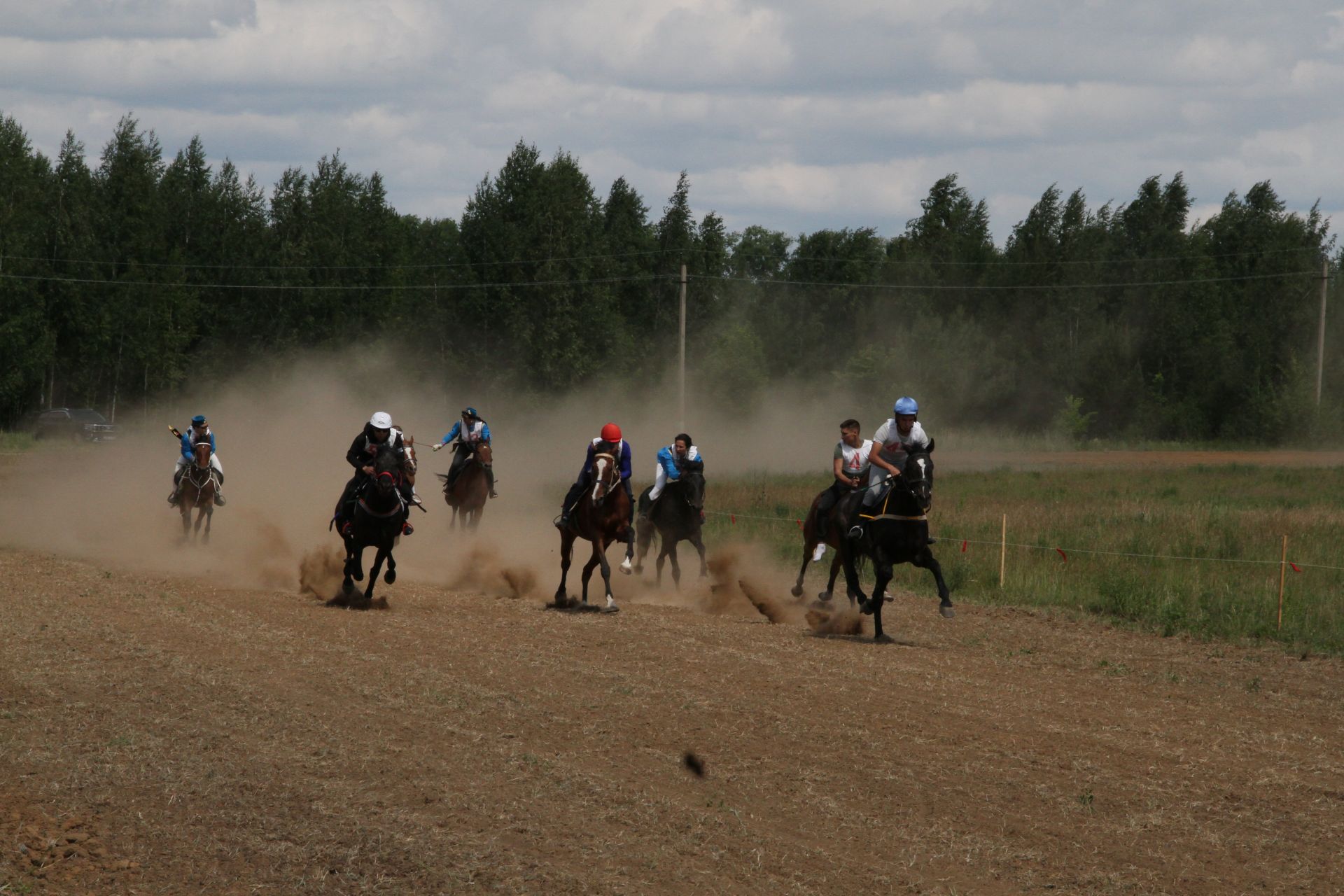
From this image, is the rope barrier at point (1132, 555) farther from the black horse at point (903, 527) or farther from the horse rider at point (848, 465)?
the black horse at point (903, 527)

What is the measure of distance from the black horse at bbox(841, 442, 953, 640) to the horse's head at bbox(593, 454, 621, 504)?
345cm

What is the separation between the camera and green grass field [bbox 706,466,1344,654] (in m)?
18.6

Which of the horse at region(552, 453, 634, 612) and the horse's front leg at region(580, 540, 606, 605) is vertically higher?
the horse at region(552, 453, 634, 612)

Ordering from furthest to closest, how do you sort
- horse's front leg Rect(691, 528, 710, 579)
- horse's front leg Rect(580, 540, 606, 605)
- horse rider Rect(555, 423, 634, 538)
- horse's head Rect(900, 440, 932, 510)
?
horse's front leg Rect(691, 528, 710, 579), horse's front leg Rect(580, 540, 606, 605), horse rider Rect(555, 423, 634, 538), horse's head Rect(900, 440, 932, 510)

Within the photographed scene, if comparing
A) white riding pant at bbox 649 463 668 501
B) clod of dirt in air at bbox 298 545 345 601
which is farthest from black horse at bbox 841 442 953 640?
clod of dirt in air at bbox 298 545 345 601

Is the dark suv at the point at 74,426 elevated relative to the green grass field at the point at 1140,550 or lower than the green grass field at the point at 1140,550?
elevated

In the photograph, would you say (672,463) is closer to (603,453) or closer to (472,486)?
(603,453)

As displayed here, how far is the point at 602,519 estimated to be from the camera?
18266 millimetres

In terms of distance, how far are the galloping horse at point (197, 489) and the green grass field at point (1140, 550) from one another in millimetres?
9649

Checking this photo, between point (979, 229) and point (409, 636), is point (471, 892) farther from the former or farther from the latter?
point (979, 229)

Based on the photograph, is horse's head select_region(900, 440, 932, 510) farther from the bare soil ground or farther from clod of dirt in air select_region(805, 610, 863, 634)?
clod of dirt in air select_region(805, 610, 863, 634)

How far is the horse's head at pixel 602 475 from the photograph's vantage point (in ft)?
58.7

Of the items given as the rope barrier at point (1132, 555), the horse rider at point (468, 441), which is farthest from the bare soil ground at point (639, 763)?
the horse rider at point (468, 441)

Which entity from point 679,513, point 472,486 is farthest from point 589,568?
point 472,486
